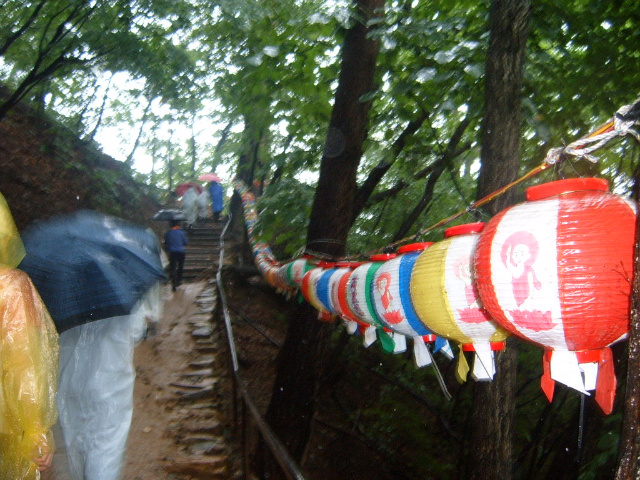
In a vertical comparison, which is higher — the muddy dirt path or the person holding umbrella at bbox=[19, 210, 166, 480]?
the person holding umbrella at bbox=[19, 210, 166, 480]

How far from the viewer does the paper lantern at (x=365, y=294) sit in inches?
122

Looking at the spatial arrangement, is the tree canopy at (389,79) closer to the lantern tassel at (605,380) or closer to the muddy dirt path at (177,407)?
the lantern tassel at (605,380)

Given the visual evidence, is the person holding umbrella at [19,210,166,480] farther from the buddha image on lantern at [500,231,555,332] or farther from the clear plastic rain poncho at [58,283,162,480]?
the buddha image on lantern at [500,231,555,332]

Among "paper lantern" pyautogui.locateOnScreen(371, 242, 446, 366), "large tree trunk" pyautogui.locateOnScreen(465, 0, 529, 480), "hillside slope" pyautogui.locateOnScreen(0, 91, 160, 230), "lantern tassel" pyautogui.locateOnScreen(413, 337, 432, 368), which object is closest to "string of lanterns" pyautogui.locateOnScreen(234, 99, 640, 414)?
"paper lantern" pyautogui.locateOnScreen(371, 242, 446, 366)

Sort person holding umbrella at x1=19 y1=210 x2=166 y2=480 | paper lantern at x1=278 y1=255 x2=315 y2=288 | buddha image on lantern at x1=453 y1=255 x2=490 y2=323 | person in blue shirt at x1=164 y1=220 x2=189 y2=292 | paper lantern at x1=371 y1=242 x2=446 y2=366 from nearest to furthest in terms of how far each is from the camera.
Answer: buddha image on lantern at x1=453 y1=255 x2=490 y2=323, paper lantern at x1=371 y1=242 x2=446 y2=366, person holding umbrella at x1=19 y1=210 x2=166 y2=480, paper lantern at x1=278 y1=255 x2=315 y2=288, person in blue shirt at x1=164 y1=220 x2=189 y2=292

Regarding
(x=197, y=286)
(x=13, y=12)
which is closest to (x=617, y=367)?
(x=197, y=286)

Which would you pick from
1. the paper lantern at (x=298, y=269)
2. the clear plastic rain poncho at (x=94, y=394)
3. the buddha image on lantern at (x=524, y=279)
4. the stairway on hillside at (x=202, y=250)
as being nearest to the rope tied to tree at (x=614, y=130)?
the buddha image on lantern at (x=524, y=279)

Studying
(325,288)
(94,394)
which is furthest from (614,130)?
(94,394)

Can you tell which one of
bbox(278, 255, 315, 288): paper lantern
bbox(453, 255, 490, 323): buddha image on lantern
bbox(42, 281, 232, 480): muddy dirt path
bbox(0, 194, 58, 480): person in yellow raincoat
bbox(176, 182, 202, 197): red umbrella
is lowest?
bbox(42, 281, 232, 480): muddy dirt path

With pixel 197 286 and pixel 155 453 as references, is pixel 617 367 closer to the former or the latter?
pixel 155 453

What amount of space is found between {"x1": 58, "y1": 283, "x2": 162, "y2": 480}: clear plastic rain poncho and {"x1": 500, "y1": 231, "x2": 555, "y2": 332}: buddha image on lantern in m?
2.85

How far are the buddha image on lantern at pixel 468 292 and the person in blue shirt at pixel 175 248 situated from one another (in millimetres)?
8902

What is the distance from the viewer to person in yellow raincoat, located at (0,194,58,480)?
2.33m

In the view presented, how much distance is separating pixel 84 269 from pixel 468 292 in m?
2.50
